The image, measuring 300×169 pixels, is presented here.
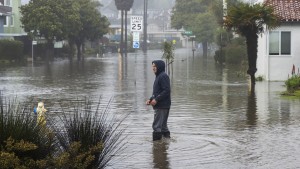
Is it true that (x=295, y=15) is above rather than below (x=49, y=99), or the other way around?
above

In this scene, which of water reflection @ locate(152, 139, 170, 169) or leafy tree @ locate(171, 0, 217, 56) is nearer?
water reflection @ locate(152, 139, 170, 169)

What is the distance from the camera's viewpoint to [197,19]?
96.2 m

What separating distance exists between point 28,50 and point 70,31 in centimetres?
532

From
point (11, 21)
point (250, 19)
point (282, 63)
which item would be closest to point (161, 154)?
point (250, 19)

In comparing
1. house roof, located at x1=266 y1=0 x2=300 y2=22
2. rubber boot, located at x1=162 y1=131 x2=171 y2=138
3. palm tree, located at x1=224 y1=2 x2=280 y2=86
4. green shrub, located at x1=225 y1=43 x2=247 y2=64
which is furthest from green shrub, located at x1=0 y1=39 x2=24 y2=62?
rubber boot, located at x1=162 y1=131 x2=171 y2=138

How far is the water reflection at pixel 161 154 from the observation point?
11969 millimetres

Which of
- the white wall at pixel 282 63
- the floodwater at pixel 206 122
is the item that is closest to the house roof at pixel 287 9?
the white wall at pixel 282 63

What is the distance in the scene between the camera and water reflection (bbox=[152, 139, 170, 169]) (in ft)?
39.3

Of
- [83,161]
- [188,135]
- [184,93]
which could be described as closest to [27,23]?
[184,93]

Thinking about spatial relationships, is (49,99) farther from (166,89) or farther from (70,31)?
(70,31)

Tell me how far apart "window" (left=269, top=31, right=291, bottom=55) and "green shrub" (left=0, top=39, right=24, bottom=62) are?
3698 centimetres

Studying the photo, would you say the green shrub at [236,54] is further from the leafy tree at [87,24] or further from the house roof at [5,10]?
the leafy tree at [87,24]

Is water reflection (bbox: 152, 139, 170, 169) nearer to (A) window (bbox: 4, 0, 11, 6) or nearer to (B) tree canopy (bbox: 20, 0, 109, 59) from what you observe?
(B) tree canopy (bbox: 20, 0, 109, 59)

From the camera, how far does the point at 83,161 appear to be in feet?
32.5
